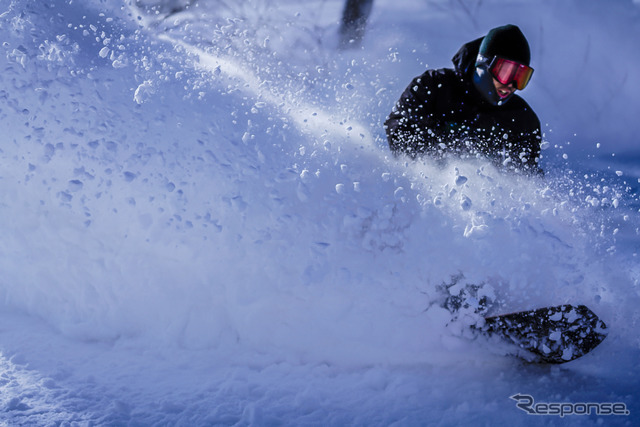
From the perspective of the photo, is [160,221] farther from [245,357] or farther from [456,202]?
[456,202]

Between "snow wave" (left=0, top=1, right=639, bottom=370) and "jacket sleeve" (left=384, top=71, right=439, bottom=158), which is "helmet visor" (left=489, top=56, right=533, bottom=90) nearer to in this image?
"jacket sleeve" (left=384, top=71, right=439, bottom=158)

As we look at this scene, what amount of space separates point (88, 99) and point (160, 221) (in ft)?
2.48

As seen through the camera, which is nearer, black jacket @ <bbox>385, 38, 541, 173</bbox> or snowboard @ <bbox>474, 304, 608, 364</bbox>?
snowboard @ <bbox>474, 304, 608, 364</bbox>

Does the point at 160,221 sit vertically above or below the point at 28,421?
above

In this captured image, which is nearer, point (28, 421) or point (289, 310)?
point (28, 421)

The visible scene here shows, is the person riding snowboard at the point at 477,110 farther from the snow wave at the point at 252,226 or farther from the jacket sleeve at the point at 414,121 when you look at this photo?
the snow wave at the point at 252,226

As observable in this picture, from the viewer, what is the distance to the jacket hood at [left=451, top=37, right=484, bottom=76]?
2107 mm

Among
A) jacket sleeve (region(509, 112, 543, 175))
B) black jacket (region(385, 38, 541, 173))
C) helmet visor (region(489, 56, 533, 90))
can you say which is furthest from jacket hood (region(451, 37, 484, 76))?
jacket sleeve (region(509, 112, 543, 175))

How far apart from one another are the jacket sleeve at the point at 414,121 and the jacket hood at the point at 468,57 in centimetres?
16

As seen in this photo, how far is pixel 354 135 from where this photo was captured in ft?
6.75

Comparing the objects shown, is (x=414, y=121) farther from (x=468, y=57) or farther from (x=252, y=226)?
(x=252, y=226)

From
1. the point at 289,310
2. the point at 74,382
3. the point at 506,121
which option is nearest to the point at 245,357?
the point at 289,310

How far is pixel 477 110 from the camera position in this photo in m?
2.14

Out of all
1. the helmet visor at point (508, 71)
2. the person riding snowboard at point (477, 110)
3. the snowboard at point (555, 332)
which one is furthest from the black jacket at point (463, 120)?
the snowboard at point (555, 332)
